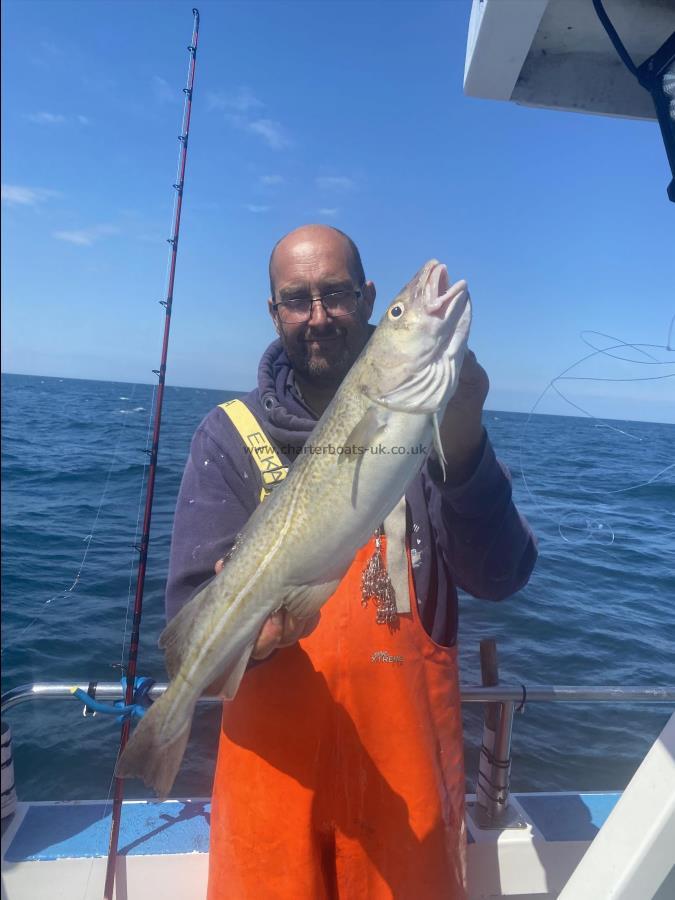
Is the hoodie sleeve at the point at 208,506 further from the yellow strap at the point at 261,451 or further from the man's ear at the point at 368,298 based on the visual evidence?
the man's ear at the point at 368,298

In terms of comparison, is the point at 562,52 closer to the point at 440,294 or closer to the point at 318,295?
the point at 440,294

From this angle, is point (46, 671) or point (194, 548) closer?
point (194, 548)

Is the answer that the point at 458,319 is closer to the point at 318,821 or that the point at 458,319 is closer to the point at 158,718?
the point at 158,718

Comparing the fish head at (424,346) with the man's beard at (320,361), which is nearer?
the fish head at (424,346)

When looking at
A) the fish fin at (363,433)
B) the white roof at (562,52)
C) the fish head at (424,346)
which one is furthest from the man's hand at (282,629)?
the white roof at (562,52)

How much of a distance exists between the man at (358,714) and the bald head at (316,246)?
2.84 feet

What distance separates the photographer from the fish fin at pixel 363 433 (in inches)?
96.7

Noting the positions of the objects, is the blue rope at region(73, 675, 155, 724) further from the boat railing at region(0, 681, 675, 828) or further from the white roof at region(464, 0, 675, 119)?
the white roof at region(464, 0, 675, 119)

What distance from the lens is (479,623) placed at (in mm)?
10008

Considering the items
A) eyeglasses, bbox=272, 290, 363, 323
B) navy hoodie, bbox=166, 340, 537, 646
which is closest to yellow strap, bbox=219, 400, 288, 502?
navy hoodie, bbox=166, 340, 537, 646

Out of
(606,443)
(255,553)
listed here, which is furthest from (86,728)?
(606,443)

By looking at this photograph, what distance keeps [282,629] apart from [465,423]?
115cm

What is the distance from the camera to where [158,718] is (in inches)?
96.2

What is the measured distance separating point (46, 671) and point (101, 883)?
16.4 feet
